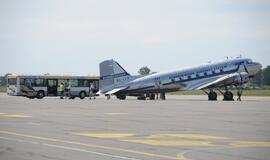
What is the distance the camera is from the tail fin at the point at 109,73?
199ft

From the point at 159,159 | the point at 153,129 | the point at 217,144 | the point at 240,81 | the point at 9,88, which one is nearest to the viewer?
the point at 159,159

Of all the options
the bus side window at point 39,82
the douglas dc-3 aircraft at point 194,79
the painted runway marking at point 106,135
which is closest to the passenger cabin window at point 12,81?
the bus side window at point 39,82

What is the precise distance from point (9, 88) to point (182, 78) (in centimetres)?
2053

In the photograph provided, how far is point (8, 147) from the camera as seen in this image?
567 inches

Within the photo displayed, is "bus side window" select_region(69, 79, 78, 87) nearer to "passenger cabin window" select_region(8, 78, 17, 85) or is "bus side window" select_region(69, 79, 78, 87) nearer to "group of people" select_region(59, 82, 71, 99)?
"group of people" select_region(59, 82, 71, 99)

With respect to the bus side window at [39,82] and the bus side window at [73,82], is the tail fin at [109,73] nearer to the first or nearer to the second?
the bus side window at [73,82]

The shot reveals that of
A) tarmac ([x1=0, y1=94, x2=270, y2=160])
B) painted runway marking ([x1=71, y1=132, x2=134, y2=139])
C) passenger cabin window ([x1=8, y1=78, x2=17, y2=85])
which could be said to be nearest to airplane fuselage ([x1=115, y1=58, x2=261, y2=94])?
passenger cabin window ([x1=8, y1=78, x2=17, y2=85])

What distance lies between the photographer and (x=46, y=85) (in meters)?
66.8

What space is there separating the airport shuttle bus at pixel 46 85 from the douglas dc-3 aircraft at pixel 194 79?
27.9ft

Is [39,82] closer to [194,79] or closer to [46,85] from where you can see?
[46,85]

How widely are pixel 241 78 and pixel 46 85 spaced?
21286 millimetres

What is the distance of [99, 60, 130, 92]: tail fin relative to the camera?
60688mm

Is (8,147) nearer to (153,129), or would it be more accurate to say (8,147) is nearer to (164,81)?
(153,129)

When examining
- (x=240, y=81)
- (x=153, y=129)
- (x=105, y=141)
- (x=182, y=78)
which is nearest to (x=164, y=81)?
(x=182, y=78)
